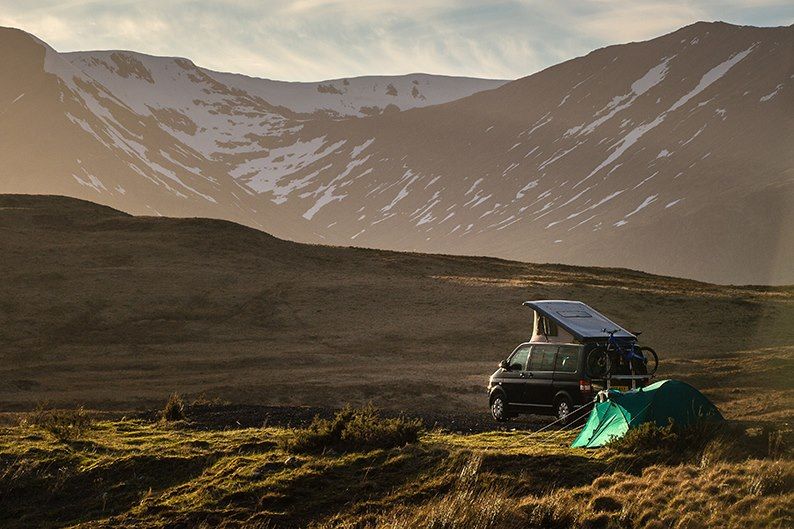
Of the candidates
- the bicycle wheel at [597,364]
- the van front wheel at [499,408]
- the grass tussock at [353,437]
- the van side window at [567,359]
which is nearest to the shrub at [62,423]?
the grass tussock at [353,437]

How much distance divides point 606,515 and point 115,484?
25.5 ft

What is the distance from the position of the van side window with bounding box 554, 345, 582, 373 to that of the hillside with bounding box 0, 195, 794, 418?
5.89 metres

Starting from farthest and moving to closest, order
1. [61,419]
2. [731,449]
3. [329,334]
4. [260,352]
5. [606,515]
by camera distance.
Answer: [329,334]
[260,352]
[61,419]
[731,449]
[606,515]

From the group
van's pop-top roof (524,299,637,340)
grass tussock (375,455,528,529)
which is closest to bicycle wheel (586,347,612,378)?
van's pop-top roof (524,299,637,340)

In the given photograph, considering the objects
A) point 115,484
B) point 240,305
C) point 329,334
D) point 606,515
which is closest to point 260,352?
point 329,334

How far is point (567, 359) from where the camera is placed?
23156 millimetres

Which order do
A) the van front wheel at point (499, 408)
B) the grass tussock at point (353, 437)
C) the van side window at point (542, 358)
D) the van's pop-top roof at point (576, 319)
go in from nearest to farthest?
the grass tussock at point (353, 437), the van side window at point (542, 358), the van front wheel at point (499, 408), the van's pop-top roof at point (576, 319)

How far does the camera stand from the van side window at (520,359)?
80.1ft

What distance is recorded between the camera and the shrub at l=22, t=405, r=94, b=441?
1945 cm

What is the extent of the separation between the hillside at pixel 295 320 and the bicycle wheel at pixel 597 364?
5.41m

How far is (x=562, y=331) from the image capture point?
29.2m

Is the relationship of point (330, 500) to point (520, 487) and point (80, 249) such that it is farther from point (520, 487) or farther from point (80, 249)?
point (80, 249)

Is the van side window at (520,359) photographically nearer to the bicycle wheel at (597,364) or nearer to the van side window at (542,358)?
the van side window at (542,358)

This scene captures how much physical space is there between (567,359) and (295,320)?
35553 millimetres
